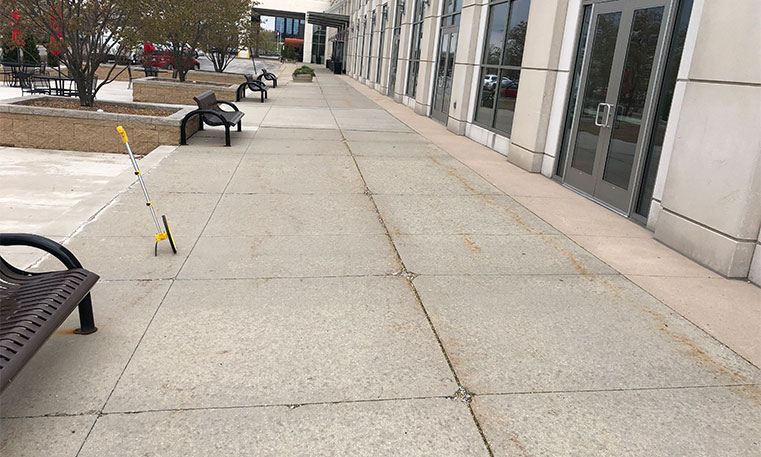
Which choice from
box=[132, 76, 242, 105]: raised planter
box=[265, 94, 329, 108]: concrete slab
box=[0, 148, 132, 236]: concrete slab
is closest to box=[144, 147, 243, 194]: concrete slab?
box=[0, 148, 132, 236]: concrete slab

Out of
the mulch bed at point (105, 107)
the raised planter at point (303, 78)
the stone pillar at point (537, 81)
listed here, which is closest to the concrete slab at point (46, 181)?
the mulch bed at point (105, 107)

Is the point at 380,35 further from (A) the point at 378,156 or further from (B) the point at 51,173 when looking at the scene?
(B) the point at 51,173

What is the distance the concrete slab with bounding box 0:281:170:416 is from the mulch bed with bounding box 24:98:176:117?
8380 mm

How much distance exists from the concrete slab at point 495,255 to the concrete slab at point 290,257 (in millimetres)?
265

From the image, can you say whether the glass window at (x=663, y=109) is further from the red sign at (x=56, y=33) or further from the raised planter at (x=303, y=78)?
the raised planter at (x=303, y=78)

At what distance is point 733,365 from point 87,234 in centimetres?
556

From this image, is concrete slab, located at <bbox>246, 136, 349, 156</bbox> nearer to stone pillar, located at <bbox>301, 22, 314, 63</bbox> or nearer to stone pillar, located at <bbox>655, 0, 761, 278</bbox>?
stone pillar, located at <bbox>655, 0, 761, 278</bbox>

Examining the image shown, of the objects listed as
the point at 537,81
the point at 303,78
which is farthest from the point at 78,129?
the point at 303,78

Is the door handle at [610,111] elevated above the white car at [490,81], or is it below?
below

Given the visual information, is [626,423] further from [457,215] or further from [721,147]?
[457,215]

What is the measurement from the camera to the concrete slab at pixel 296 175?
26.0 ft

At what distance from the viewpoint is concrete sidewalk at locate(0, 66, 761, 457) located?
2932 millimetres

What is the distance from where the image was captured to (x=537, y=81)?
32.3 feet

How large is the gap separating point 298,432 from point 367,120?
47.1 ft
